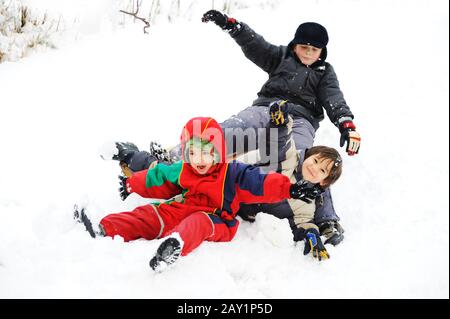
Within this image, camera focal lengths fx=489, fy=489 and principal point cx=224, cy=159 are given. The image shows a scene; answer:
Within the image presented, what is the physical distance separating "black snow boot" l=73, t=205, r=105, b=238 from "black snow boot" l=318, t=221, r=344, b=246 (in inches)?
46.2

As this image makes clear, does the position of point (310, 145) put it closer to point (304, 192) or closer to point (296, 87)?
point (296, 87)

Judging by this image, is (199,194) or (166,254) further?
(199,194)

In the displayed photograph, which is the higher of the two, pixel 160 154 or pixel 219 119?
pixel 219 119

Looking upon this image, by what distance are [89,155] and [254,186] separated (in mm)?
1204

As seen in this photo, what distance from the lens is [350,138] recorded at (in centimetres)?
296

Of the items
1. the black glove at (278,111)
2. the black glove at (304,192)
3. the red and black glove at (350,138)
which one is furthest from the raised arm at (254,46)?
the black glove at (304,192)

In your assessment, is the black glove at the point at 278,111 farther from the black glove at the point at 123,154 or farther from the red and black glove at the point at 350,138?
the black glove at the point at 123,154

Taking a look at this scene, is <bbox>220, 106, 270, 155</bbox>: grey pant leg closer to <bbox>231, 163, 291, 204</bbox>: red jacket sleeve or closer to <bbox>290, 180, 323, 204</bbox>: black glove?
<bbox>231, 163, 291, 204</bbox>: red jacket sleeve

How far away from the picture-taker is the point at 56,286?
192 cm

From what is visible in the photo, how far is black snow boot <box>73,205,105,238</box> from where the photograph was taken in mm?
2237

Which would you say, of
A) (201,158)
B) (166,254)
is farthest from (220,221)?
(166,254)

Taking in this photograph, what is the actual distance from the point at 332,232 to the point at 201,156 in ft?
2.75

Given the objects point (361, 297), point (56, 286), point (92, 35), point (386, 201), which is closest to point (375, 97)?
point (386, 201)

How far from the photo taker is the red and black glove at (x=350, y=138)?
295 centimetres
